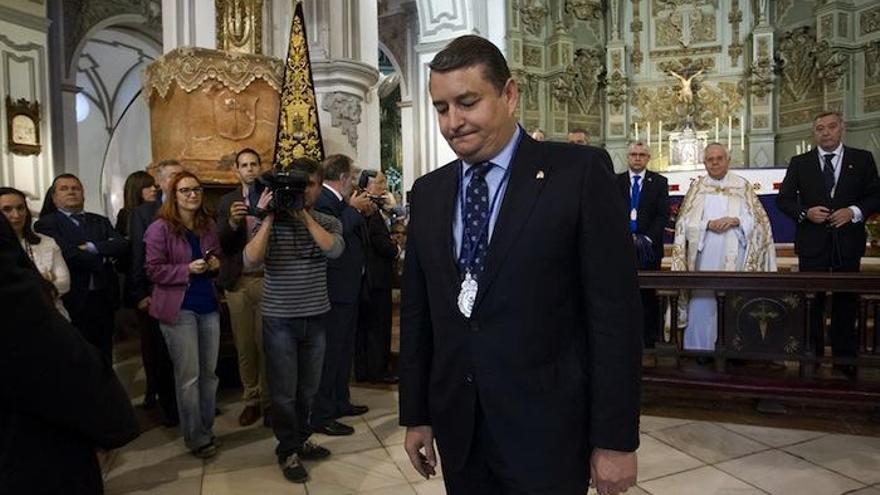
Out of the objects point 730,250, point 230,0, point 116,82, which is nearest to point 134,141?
point 116,82

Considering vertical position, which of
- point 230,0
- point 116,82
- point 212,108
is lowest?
point 212,108

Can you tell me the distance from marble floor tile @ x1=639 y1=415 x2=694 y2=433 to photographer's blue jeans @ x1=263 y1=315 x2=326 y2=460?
6.38ft

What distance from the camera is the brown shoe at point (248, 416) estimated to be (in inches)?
151

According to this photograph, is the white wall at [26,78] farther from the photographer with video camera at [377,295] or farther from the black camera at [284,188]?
the black camera at [284,188]

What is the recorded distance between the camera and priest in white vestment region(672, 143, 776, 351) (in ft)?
15.0

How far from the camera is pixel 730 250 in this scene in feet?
15.6

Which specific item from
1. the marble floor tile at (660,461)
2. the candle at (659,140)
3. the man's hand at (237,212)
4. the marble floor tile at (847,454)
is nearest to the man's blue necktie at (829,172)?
the marble floor tile at (847,454)

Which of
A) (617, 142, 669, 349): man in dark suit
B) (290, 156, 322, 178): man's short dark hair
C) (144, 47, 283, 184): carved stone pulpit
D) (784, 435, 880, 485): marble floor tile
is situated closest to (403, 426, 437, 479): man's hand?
(290, 156, 322, 178): man's short dark hair

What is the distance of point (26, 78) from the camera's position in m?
8.59

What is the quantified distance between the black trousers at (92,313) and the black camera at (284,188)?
5.65 ft

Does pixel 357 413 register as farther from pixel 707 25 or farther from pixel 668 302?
pixel 707 25

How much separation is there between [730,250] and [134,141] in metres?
11.6

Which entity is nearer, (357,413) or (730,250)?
(357,413)

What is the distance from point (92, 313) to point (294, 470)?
5.80 feet
